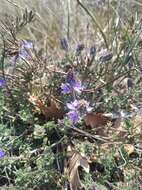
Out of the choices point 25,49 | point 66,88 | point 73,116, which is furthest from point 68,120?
point 25,49

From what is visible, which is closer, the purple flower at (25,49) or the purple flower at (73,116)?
the purple flower at (73,116)

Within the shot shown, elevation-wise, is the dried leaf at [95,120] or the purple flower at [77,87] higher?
the purple flower at [77,87]

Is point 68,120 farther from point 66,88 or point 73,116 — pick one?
point 66,88

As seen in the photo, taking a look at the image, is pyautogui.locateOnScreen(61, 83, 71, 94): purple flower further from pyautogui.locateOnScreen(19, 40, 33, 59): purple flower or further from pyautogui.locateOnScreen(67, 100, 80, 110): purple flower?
pyautogui.locateOnScreen(19, 40, 33, 59): purple flower

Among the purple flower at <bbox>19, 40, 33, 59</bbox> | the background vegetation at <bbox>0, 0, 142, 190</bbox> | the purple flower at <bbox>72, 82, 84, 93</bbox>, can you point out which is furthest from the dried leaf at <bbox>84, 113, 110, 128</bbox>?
the purple flower at <bbox>19, 40, 33, 59</bbox>

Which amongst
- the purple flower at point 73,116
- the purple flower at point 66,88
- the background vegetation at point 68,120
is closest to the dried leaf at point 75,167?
the background vegetation at point 68,120

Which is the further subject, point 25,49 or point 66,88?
point 25,49

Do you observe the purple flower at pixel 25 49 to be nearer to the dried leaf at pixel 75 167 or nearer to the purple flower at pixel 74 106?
the purple flower at pixel 74 106

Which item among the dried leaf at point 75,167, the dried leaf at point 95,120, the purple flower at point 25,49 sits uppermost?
the purple flower at point 25,49

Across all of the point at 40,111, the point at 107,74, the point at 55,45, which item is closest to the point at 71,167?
the point at 40,111
